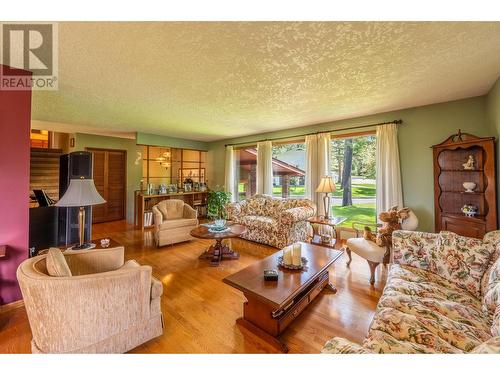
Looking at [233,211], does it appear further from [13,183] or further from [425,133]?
[425,133]

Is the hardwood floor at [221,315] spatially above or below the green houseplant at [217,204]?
below

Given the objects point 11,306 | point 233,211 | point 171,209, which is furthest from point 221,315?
point 171,209

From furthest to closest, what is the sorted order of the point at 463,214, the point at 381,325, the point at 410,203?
the point at 410,203, the point at 463,214, the point at 381,325

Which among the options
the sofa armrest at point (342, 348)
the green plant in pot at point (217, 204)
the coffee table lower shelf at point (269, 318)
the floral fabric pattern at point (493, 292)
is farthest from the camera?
the green plant in pot at point (217, 204)

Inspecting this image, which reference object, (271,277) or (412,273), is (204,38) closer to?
(271,277)

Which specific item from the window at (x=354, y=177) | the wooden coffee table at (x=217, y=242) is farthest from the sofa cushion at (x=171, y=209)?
the window at (x=354, y=177)

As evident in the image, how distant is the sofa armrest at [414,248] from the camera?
1.90 meters

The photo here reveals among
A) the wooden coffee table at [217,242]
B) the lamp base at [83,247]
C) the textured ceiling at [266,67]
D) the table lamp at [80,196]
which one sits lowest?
the wooden coffee table at [217,242]

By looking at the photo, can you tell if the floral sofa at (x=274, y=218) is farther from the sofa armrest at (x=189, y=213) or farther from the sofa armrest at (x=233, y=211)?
the sofa armrest at (x=189, y=213)

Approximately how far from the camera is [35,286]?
4.01 feet

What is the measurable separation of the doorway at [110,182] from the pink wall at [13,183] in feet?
13.0

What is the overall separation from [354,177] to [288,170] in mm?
1595

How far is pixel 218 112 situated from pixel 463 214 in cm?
388
